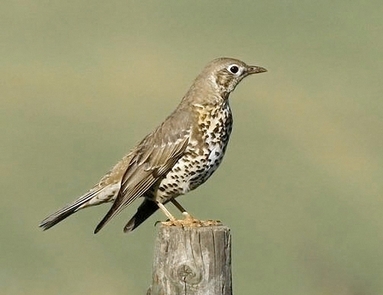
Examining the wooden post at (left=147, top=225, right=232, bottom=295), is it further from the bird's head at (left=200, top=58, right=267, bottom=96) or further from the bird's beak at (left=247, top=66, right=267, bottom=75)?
the bird's beak at (left=247, top=66, right=267, bottom=75)

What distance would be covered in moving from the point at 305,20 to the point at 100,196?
1660 centimetres

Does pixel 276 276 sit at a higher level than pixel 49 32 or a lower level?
lower

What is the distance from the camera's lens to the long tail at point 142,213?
11.3 m

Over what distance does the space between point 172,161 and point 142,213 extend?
1.73ft

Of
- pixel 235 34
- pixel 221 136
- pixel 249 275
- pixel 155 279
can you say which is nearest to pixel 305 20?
pixel 235 34

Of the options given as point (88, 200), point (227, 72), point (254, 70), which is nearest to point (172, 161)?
point (88, 200)

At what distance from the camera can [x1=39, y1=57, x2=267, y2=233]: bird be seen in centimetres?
1136

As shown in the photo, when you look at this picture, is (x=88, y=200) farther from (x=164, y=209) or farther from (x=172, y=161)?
(x=172, y=161)

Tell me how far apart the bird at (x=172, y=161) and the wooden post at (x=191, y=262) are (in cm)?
217

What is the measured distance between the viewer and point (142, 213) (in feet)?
38.0

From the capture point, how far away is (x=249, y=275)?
16562 millimetres

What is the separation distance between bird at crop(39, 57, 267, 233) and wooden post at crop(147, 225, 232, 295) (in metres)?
2.17

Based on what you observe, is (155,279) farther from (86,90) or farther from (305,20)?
(305,20)

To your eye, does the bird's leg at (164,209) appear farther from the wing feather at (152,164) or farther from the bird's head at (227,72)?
the bird's head at (227,72)
